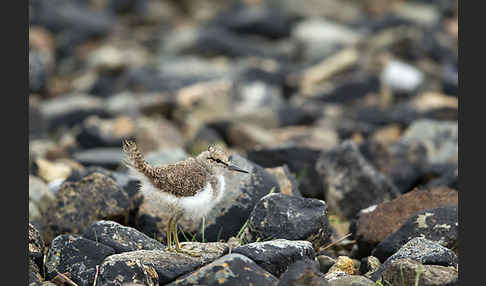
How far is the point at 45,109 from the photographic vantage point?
1434 cm

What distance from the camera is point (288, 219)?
604cm

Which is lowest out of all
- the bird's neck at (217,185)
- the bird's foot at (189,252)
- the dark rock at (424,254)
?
the bird's foot at (189,252)

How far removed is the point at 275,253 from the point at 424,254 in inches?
50.6

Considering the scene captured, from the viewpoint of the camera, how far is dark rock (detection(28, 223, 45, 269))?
5.86 meters

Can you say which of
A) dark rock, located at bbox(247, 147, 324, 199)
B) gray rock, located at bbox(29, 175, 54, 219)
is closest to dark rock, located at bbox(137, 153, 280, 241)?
gray rock, located at bbox(29, 175, 54, 219)

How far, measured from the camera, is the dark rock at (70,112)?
13836 millimetres

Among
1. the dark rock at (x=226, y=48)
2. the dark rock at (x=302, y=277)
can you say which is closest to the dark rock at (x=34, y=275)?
the dark rock at (x=302, y=277)

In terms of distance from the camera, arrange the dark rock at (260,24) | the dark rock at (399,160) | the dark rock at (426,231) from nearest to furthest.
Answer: the dark rock at (426,231)
the dark rock at (399,160)
the dark rock at (260,24)

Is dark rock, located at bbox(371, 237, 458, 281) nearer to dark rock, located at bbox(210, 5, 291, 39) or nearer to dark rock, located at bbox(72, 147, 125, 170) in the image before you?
dark rock, located at bbox(72, 147, 125, 170)

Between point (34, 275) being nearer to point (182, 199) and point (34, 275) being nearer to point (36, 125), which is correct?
point (182, 199)

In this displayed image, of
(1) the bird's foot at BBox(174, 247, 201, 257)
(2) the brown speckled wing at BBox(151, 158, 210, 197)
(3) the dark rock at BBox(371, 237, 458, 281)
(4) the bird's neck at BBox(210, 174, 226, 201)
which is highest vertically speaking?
(2) the brown speckled wing at BBox(151, 158, 210, 197)

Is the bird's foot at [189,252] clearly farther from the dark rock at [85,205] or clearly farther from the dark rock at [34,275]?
the dark rock at [85,205]

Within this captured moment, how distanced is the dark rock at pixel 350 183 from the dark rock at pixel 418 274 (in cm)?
267

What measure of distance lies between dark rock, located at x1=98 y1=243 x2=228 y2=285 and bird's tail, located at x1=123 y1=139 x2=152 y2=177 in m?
0.69
